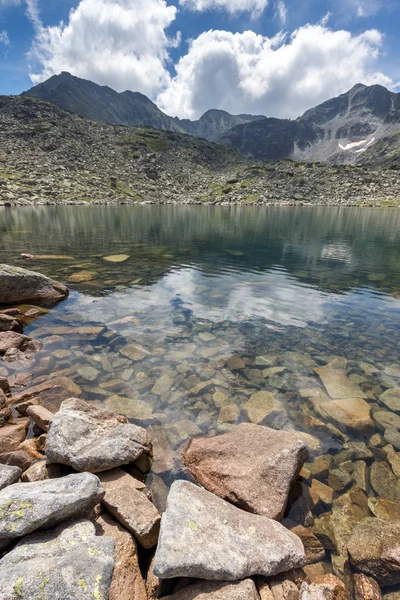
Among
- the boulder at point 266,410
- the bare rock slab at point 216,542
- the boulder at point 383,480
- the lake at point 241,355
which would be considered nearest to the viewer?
the bare rock slab at point 216,542

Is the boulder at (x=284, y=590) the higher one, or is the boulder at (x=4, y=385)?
the boulder at (x=284, y=590)

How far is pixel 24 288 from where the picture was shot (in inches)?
707

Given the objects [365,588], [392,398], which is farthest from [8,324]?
[392,398]

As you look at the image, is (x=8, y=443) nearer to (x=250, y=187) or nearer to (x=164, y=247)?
(x=164, y=247)

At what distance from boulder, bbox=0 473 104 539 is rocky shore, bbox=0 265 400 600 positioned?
0.02 m

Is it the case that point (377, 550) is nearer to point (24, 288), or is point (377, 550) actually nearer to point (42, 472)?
point (42, 472)

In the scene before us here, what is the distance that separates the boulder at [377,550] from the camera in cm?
520

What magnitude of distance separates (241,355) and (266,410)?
3.49 metres

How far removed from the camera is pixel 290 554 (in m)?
4.95

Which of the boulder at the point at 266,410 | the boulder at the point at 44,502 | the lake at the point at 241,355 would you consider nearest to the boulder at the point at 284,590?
the lake at the point at 241,355

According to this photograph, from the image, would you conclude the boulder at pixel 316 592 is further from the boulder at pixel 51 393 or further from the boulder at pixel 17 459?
the boulder at pixel 51 393

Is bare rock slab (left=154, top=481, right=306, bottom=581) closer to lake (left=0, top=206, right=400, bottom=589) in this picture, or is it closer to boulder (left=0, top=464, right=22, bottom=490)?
lake (left=0, top=206, right=400, bottom=589)

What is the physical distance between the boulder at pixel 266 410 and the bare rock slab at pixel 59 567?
5921 millimetres

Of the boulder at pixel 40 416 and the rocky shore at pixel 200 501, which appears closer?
the rocky shore at pixel 200 501
